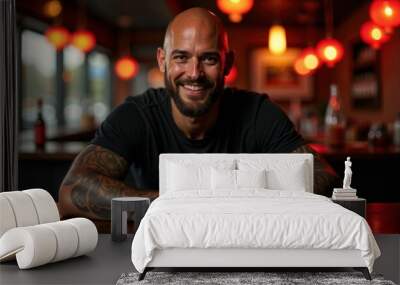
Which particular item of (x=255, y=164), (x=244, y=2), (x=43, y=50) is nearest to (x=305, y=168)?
(x=255, y=164)

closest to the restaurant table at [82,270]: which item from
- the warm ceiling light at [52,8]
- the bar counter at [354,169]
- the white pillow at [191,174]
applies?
the white pillow at [191,174]

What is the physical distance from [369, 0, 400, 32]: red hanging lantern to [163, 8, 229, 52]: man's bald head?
10.9ft

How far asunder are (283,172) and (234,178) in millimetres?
253

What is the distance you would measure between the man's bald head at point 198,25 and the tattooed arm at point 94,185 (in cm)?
60

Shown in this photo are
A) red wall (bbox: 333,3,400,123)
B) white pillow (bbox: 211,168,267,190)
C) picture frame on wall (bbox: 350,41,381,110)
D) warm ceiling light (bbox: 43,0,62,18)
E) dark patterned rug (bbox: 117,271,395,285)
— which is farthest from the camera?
picture frame on wall (bbox: 350,41,381,110)

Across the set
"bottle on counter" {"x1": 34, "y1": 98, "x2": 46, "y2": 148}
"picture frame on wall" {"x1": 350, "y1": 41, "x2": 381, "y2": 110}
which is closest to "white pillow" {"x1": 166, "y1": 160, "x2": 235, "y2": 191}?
"bottle on counter" {"x1": 34, "y1": 98, "x2": 46, "y2": 148}

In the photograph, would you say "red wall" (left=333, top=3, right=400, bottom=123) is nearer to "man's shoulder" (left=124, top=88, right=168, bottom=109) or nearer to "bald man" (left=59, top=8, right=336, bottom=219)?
"bald man" (left=59, top=8, right=336, bottom=219)

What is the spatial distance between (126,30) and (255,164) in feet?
45.4

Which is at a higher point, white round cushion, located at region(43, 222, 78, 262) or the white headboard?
the white headboard

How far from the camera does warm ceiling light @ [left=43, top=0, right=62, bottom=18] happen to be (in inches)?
382

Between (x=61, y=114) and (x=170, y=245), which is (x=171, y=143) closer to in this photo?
(x=170, y=245)

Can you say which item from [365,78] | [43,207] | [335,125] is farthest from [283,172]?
[365,78]

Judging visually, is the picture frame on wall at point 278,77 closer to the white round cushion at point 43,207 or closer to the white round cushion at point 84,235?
the white round cushion at point 43,207

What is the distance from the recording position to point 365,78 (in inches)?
497
